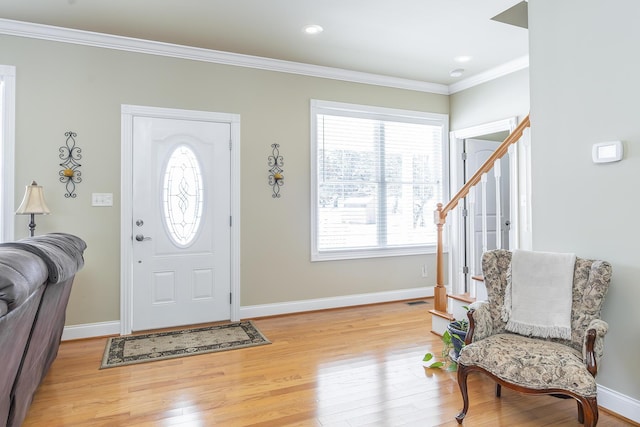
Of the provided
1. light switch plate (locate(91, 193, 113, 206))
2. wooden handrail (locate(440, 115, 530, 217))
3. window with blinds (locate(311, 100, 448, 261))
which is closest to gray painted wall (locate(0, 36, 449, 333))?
light switch plate (locate(91, 193, 113, 206))

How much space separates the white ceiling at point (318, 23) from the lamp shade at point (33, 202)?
142 centimetres

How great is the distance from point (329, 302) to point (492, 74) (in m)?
3.24

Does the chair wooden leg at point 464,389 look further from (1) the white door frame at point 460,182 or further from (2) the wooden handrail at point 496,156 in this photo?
(2) the wooden handrail at point 496,156

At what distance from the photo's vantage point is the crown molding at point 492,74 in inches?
166

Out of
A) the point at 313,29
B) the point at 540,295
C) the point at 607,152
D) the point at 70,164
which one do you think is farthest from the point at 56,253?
the point at 607,152

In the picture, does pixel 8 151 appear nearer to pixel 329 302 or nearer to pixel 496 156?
pixel 329 302

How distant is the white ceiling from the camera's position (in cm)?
309

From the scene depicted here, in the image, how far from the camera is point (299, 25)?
342 cm

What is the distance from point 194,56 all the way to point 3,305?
3301 millimetres

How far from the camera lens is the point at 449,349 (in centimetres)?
306

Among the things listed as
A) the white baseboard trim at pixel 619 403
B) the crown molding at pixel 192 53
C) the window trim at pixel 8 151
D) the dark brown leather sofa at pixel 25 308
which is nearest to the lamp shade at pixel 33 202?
the window trim at pixel 8 151

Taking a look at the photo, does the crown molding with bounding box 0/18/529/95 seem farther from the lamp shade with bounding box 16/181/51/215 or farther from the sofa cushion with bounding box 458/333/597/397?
the sofa cushion with bounding box 458/333/597/397

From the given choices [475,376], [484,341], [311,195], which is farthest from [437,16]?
[475,376]

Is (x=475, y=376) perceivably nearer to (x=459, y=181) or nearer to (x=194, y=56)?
(x=459, y=181)
